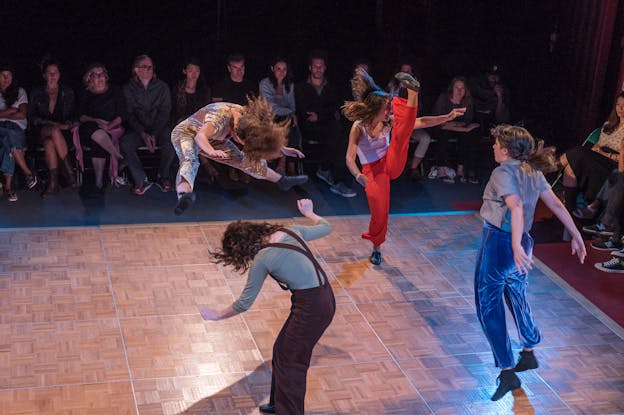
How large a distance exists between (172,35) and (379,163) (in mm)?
3551

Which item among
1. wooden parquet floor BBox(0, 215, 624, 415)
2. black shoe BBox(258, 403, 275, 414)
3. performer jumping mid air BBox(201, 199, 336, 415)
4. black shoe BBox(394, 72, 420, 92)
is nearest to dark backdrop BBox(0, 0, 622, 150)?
wooden parquet floor BBox(0, 215, 624, 415)

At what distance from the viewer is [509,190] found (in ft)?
14.3

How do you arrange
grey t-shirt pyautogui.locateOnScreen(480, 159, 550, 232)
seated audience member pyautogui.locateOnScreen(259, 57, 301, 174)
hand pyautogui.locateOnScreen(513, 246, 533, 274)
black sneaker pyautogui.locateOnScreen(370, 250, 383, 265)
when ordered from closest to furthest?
hand pyautogui.locateOnScreen(513, 246, 533, 274) → grey t-shirt pyautogui.locateOnScreen(480, 159, 550, 232) → black sneaker pyautogui.locateOnScreen(370, 250, 383, 265) → seated audience member pyautogui.locateOnScreen(259, 57, 301, 174)

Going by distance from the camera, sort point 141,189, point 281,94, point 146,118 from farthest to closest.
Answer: point 281,94, point 146,118, point 141,189

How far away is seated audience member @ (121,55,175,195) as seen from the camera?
788 cm

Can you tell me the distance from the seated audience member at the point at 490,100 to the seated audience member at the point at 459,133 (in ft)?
0.81

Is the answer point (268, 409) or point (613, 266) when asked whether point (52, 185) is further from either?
point (613, 266)

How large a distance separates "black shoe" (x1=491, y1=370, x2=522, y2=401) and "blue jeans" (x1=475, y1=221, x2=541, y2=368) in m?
0.06

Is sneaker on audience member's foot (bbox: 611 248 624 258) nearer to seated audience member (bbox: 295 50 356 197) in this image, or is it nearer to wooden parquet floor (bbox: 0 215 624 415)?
wooden parquet floor (bbox: 0 215 624 415)

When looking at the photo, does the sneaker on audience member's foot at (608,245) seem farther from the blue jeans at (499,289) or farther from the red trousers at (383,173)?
the blue jeans at (499,289)

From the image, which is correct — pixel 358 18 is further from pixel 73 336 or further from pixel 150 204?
pixel 73 336

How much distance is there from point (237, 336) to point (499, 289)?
5.37 feet

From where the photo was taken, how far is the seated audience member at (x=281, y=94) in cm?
834

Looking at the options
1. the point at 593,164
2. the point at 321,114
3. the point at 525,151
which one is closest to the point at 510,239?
the point at 525,151
